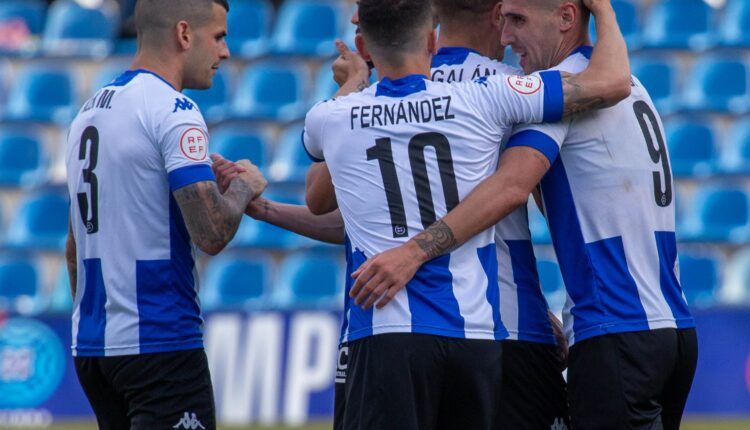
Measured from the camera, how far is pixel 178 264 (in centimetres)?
473

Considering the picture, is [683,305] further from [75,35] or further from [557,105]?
[75,35]

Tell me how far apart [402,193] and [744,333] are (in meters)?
5.82

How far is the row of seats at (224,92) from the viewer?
12.6 m

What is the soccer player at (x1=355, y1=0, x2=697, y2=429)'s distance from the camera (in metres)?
4.31

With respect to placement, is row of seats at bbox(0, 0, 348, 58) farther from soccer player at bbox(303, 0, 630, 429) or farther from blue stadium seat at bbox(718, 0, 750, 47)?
soccer player at bbox(303, 0, 630, 429)

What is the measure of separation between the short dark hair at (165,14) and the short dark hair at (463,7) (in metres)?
0.93

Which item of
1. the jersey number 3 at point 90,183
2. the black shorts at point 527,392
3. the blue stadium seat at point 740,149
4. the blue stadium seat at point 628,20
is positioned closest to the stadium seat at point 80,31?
the blue stadium seat at point 628,20

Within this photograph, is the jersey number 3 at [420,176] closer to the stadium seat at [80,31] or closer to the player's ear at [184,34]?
the player's ear at [184,34]

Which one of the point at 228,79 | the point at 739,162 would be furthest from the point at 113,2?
the point at 739,162

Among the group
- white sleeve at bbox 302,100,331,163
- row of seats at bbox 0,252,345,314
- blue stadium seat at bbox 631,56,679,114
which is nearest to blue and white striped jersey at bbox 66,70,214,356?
white sleeve at bbox 302,100,331,163

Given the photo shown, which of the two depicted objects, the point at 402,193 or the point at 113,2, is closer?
the point at 402,193

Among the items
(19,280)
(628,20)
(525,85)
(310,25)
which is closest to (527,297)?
(525,85)

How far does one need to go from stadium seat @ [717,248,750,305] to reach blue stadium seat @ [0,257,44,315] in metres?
5.79

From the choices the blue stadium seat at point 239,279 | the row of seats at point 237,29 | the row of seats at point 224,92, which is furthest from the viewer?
the row of seats at point 237,29
